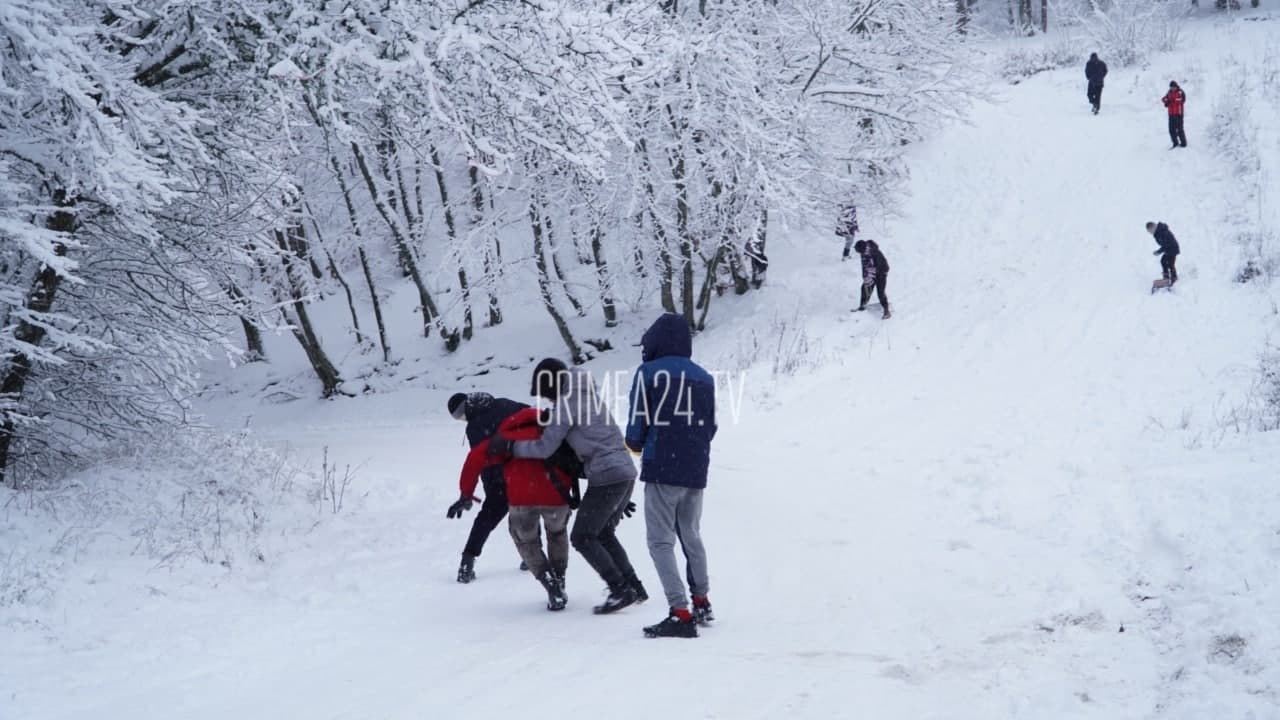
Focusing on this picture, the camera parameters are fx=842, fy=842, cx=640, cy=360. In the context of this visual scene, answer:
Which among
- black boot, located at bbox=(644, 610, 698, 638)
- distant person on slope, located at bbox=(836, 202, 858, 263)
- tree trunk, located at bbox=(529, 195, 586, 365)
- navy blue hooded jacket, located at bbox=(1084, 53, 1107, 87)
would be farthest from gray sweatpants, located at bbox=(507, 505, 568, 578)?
navy blue hooded jacket, located at bbox=(1084, 53, 1107, 87)

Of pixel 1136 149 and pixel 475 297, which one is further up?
pixel 1136 149

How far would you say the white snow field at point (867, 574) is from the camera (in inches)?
178

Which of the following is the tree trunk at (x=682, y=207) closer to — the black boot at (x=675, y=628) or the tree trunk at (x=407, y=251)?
the tree trunk at (x=407, y=251)

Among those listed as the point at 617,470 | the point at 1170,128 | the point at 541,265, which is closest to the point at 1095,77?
the point at 1170,128

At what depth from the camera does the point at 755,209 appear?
16.3 metres

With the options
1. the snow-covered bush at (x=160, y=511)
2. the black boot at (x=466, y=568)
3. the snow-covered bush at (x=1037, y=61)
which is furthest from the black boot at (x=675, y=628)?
the snow-covered bush at (x=1037, y=61)

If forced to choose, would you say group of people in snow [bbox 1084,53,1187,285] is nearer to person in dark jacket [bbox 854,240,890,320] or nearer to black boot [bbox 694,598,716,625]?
person in dark jacket [bbox 854,240,890,320]

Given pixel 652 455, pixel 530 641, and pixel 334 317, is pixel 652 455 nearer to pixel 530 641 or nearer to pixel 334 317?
pixel 530 641

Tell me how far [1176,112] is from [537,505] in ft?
67.7

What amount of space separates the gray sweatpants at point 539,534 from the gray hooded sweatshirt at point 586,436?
0.44m

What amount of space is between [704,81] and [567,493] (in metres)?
11.3

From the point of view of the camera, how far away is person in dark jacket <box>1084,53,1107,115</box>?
24.7 meters

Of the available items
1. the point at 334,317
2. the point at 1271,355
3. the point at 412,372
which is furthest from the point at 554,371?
the point at 334,317

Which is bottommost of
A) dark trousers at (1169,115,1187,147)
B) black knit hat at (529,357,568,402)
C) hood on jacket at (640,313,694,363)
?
black knit hat at (529,357,568,402)
